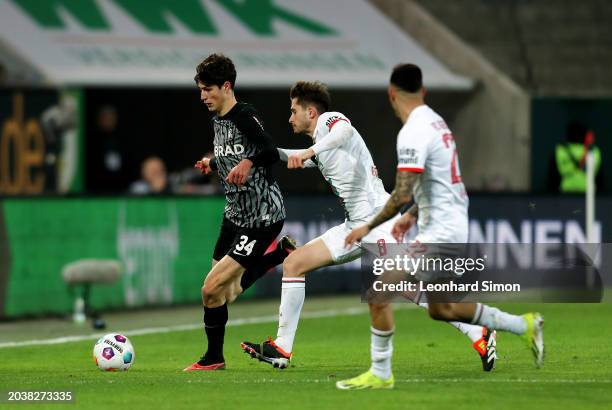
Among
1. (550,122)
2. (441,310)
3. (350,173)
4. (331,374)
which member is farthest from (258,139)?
(550,122)

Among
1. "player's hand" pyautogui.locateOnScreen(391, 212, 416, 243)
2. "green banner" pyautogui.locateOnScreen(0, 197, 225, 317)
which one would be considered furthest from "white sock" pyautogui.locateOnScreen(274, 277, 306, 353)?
"green banner" pyautogui.locateOnScreen(0, 197, 225, 317)

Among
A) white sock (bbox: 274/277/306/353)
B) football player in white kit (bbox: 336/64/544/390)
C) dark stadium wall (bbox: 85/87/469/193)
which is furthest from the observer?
dark stadium wall (bbox: 85/87/469/193)

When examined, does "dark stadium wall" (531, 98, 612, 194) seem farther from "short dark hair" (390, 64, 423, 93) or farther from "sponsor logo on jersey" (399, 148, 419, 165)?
"sponsor logo on jersey" (399, 148, 419, 165)

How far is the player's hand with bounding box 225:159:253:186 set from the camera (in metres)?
11.6

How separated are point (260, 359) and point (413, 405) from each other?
2353 millimetres

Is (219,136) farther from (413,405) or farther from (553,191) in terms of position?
(553,191)

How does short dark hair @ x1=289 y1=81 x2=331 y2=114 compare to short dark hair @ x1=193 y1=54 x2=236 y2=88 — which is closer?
short dark hair @ x1=193 y1=54 x2=236 y2=88

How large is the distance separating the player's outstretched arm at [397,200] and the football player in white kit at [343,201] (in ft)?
5.38

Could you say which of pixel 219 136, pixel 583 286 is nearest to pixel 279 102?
pixel 583 286

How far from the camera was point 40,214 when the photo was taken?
18.5 metres

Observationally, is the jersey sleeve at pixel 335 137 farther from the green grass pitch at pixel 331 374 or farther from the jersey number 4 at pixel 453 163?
the green grass pitch at pixel 331 374

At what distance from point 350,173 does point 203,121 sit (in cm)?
1725

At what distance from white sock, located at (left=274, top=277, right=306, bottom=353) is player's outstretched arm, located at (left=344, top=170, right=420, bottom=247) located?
1.96 meters

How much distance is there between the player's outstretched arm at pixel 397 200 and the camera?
10.1m
